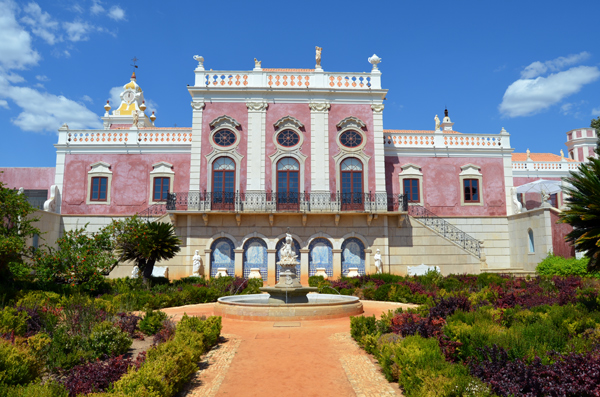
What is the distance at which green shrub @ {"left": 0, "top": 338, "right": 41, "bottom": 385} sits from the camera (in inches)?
256

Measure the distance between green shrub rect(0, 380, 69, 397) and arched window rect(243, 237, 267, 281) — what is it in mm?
19689

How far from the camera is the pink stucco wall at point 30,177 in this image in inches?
1326

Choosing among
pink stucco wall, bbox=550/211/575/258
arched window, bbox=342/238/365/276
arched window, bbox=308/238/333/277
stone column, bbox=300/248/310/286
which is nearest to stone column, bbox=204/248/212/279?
stone column, bbox=300/248/310/286

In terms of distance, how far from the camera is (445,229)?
28.0 meters

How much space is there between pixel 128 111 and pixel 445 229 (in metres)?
32.1

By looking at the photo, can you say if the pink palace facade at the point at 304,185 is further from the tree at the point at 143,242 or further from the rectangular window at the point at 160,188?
the tree at the point at 143,242

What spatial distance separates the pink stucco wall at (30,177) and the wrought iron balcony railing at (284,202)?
45.7ft

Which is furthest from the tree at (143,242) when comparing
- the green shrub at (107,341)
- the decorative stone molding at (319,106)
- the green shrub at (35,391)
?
the green shrub at (35,391)

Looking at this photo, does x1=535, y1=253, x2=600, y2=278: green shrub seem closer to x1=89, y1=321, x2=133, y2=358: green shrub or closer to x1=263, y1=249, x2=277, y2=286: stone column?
x1=263, y1=249, x2=277, y2=286: stone column

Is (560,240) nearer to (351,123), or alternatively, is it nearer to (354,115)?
(351,123)

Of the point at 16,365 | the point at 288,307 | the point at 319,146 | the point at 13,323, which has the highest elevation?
the point at 319,146

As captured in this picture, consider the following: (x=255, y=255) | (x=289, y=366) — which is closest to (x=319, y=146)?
(x=255, y=255)

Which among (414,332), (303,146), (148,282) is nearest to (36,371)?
(414,332)

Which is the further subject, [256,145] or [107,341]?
[256,145]
